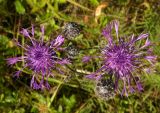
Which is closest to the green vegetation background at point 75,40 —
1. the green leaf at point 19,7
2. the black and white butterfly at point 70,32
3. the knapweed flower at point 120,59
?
the green leaf at point 19,7

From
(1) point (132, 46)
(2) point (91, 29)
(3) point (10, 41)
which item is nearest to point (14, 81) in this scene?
(3) point (10, 41)

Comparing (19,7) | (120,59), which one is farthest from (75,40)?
(120,59)

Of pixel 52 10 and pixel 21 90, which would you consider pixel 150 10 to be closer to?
pixel 52 10

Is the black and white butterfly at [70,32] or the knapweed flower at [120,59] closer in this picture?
the knapweed flower at [120,59]

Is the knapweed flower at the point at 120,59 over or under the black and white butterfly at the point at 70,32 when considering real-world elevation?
under

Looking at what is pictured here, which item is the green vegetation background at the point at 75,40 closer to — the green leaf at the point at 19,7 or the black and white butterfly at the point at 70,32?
the green leaf at the point at 19,7

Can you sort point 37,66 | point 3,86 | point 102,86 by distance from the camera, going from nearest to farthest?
1. point 37,66
2. point 102,86
3. point 3,86

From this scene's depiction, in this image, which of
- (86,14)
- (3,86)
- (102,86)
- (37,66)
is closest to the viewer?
(37,66)

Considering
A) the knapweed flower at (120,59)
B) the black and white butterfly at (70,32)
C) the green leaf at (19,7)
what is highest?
the green leaf at (19,7)

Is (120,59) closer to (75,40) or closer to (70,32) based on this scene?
(70,32)
